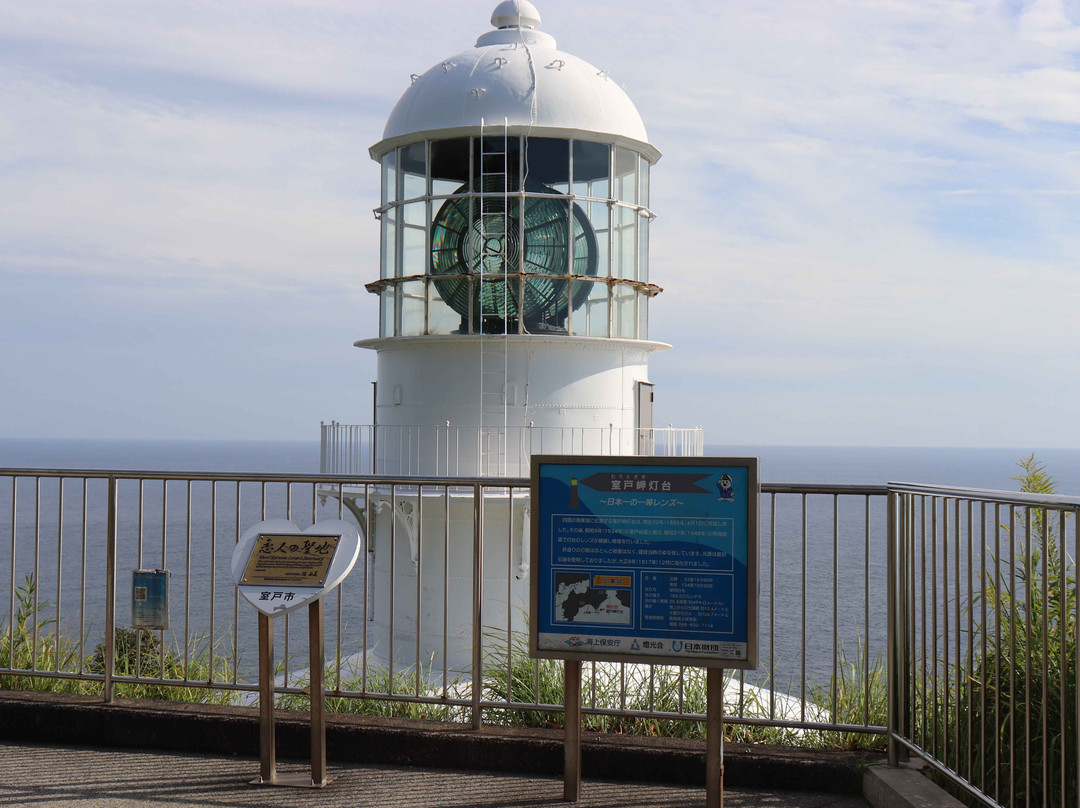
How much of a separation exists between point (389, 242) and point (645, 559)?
9.89 m

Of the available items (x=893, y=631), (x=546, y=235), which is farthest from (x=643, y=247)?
(x=893, y=631)

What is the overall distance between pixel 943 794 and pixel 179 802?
3065 millimetres

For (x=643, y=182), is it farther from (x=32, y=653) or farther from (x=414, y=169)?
(x=32, y=653)

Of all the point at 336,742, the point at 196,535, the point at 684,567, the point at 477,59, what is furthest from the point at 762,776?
the point at 196,535

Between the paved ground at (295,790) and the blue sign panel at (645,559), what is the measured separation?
0.70 m

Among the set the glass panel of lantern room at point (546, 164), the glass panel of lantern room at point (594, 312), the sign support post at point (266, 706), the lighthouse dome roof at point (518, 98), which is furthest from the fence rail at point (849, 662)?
the lighthouse dome roof at point (518, 98)

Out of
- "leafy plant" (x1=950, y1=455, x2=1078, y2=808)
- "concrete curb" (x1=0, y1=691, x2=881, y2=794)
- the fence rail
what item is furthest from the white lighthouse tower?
"leafy plant" (x1=950, y1=455, x2=1078, y2=808)

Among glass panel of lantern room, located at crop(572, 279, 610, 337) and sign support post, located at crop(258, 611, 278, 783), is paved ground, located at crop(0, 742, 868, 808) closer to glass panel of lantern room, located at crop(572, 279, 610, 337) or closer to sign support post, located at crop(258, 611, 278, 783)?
sign support post, located at crop(258, 611, 278, 783)

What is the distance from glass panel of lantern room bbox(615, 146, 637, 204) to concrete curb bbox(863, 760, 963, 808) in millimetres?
9627

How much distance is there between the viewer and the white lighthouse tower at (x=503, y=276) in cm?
1241

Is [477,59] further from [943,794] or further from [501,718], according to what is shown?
[943,794]

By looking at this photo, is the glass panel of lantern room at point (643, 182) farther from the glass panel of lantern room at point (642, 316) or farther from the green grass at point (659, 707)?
the green grass at point (659, 707)

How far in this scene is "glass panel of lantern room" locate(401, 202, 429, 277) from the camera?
12781 mm

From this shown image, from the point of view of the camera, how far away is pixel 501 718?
17.4 feet
